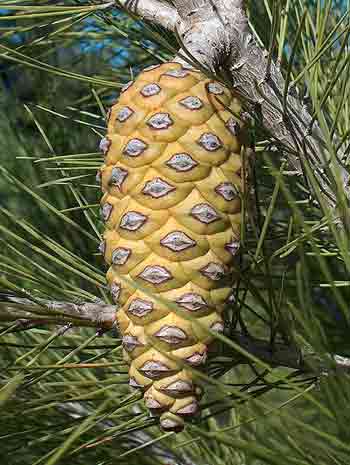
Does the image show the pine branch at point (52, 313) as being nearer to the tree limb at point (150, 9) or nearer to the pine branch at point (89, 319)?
the pine branch at point (89, 319)

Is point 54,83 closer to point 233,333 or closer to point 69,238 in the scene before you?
point 69,238

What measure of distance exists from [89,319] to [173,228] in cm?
13

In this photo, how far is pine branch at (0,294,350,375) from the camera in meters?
0.57

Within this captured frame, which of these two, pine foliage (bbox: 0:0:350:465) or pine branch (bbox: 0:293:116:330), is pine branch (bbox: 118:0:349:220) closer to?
pine foliage (bbox: 0:0:350:465)

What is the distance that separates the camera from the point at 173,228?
0.51 meters

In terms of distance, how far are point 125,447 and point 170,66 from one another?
55cm

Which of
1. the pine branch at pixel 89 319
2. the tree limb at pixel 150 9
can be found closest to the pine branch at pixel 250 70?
the tree limb at pixel 150 9

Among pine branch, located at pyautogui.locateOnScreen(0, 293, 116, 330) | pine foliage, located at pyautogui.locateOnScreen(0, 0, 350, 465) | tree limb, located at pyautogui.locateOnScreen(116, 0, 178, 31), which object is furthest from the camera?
tree limb, located at pyautogui.locateOnScreen(116, 0, 178, 31)

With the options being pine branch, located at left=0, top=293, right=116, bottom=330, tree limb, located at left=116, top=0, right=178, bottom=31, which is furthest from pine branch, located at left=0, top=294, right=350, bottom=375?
tree limb, located at left=116, top=0, right=178, bottom=31

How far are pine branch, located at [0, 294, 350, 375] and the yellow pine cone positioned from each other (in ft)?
0.22

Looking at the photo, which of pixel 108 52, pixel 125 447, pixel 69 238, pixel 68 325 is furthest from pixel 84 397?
pixel 108 52

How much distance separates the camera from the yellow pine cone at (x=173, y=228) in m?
0.51

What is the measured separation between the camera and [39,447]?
872 millimetres

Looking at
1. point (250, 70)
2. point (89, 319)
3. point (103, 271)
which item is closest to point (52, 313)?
point (89, 319)
